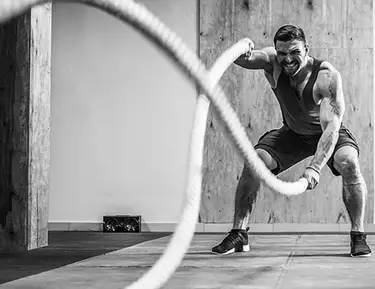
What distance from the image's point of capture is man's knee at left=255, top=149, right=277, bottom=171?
388 centimetres

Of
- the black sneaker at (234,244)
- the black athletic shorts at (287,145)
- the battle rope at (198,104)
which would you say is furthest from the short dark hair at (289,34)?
the battle rope at (198,104)

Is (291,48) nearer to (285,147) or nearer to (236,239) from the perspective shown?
(285,147)

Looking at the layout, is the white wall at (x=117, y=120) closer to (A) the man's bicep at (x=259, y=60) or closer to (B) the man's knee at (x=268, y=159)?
(B) the man's knee at (x=268, y=159)

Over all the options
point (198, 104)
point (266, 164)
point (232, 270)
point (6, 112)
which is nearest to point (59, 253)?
point (6, 112)

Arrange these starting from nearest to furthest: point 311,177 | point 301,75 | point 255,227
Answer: point 311,177 → point 301,75 → point 255,227

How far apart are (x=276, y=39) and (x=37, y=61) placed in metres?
1.37

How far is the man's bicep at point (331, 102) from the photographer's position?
3625 millimetres

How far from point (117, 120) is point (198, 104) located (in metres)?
4.52

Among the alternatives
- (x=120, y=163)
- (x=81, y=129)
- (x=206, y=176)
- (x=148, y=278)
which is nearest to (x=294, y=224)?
(x=206, y=176)

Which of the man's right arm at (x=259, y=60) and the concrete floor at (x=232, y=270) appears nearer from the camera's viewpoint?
the concrete floor at (x=232, y=270)

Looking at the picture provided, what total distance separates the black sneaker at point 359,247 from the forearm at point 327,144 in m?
0.45

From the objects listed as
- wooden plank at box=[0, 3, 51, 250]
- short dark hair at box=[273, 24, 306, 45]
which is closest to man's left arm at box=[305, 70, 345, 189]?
short dark hair at box=[273, 24, 306, 45]

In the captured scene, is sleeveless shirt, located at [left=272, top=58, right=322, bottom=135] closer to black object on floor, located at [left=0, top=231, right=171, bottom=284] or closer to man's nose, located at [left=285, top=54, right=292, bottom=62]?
man's nose, located at [left=285, top=54, right=292, bottom=62]

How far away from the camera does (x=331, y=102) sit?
3664 millimetres
